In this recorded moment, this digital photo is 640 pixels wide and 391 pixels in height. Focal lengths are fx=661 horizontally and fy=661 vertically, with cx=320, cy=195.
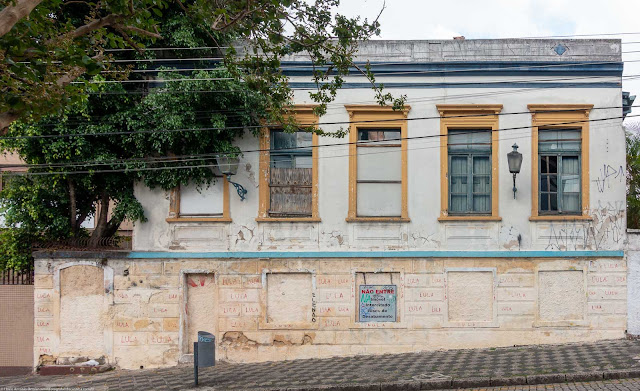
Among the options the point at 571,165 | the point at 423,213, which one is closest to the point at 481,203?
the point at 423,213

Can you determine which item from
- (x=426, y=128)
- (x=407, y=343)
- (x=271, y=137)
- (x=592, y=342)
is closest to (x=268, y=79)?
(x=271, y=137)

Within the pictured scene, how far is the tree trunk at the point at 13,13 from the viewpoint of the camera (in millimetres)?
8180

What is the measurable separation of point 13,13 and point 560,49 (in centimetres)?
1151

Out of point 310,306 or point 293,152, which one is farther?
point 293,152

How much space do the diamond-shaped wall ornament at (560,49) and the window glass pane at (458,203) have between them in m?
3.86

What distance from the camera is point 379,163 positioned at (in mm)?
15234

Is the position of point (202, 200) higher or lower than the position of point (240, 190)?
lower

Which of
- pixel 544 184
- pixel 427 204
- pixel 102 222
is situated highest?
pixel 544 184

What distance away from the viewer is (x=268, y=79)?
11.5 meters

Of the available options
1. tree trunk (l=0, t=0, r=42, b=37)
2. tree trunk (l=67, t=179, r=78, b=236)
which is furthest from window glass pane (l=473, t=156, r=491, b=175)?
tree trunk (l=0, t=0, r=42, b=37)

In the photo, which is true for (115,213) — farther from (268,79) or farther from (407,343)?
(407,343)

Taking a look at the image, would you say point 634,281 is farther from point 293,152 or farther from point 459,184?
point 293,152

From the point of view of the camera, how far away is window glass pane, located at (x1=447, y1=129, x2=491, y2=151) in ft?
49.6

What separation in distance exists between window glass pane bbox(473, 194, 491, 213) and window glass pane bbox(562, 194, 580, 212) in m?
1.68
